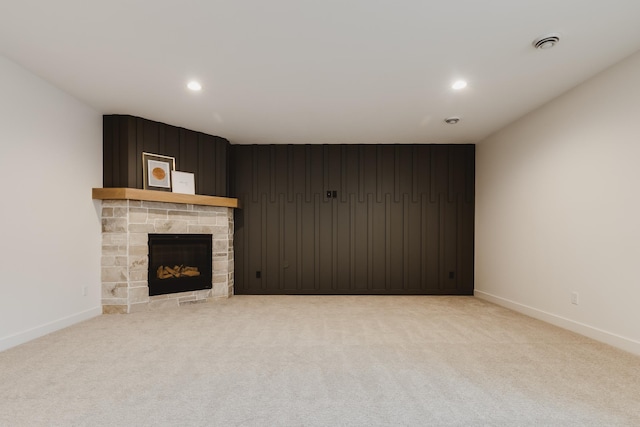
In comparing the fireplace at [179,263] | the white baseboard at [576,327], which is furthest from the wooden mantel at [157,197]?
the white baseboard at [576,327]

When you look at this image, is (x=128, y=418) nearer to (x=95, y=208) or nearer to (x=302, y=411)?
(x=302, y=411)

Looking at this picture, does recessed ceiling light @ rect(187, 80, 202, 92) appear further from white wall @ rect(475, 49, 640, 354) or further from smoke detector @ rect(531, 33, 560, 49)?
white wall @ rect(475, 49, 640, 354)

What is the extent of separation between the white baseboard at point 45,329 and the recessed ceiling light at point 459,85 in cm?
458

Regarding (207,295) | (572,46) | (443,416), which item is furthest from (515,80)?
(207,295)

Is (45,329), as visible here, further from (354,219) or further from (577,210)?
(577,210)

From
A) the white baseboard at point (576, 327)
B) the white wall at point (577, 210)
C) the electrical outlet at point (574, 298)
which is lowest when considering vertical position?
the white baseboard at point (576, 327)

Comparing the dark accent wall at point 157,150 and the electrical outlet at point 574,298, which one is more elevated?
the dark accent wall at point 157,150

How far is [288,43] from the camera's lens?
2564 mm

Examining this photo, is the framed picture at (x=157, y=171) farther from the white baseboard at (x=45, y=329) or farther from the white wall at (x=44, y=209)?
the white baseboard at (x=45, y=329)

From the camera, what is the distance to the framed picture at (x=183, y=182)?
454 centimetres

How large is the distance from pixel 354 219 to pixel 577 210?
2958 mm

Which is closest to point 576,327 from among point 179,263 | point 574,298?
point 574,298

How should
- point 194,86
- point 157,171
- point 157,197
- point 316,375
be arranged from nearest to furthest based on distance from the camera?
point 316,375 < point 194,86 < point 157,197 < point 157,171

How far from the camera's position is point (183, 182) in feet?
15.1
